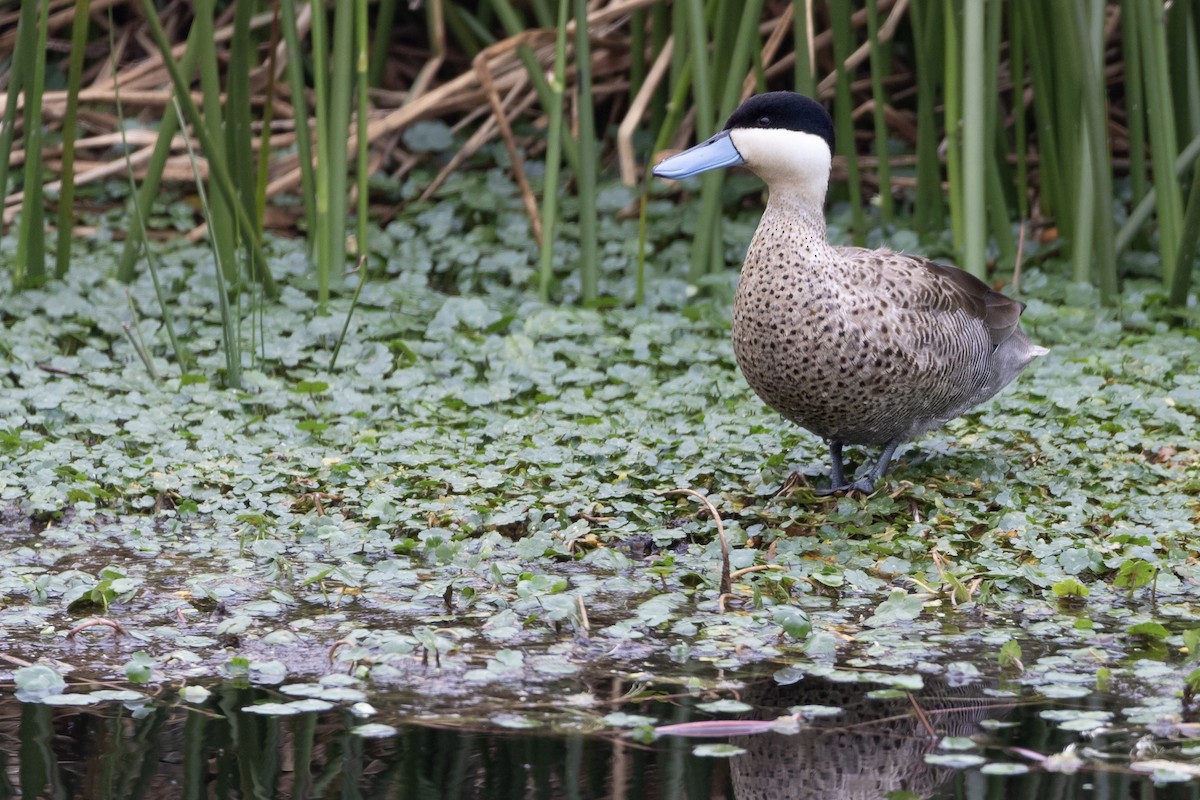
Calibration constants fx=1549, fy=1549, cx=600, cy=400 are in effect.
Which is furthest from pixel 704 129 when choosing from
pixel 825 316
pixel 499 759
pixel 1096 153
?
pixel 499 759

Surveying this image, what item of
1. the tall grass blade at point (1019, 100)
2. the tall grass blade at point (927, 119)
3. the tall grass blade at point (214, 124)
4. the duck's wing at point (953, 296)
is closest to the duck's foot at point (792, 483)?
the duck's wing at point (953, 296)

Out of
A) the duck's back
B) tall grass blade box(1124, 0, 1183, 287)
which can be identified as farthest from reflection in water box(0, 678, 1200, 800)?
tall grass blade box(1124, 0, 1183, 287)

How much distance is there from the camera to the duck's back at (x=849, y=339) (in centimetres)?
379

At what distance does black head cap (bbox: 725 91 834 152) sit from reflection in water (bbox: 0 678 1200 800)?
5.53 feet

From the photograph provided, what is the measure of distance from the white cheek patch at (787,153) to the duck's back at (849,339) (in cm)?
19

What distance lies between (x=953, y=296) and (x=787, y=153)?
24.5 inches

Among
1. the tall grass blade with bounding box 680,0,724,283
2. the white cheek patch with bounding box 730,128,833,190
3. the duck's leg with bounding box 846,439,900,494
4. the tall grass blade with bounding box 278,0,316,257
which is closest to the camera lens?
the white cheek patch with bounding box 730,128,833,190

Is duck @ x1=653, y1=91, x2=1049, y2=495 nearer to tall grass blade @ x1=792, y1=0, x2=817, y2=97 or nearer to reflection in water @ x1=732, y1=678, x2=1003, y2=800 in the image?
reflection in water @ x1=732, y1=678, x2=1003, y2=800

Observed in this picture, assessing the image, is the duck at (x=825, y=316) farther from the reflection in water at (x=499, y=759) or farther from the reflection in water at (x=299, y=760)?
the reflection in water at (x=299, y=760)

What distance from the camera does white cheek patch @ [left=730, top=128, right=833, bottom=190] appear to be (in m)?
3.91

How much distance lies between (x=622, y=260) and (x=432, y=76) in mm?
1611

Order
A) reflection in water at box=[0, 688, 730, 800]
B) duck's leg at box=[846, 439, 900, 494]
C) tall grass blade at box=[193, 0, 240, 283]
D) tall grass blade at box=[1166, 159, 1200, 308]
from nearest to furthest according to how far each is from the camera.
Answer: reflection in water at box=[0, 688, 730, 800]
duck's leg at box=[846, 439, 900, 494]
tall grass blade at box=[1166, 159, 1200, 308]
tall grass blade at box=[193, 0, 240, 283]

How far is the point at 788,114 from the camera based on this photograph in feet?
12.9

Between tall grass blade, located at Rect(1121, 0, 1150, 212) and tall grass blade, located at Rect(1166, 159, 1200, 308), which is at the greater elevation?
tall grass blade, located at Rect(1121, 0, 1150, 212)
